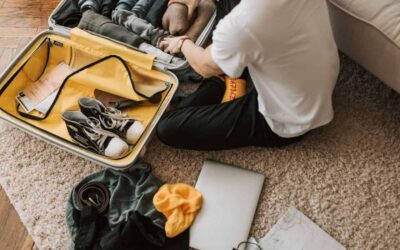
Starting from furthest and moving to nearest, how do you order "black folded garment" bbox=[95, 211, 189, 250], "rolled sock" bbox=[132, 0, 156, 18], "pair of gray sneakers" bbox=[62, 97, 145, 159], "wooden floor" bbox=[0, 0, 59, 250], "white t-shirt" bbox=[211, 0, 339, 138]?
1. "wooden floor" bbox=[0, 0, 59, 250]
2. "rolled sock" bbox=[132, 0, 156, 18]
3. "pair of gray sneakers" bbox=[62, 97, 145, 159]
4. "black folded garment" bbox=[95, 211, 189, 250]
5. "white t-shirt" bbox=[211, 0, 339, 138]

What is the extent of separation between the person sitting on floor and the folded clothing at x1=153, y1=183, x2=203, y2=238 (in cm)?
15

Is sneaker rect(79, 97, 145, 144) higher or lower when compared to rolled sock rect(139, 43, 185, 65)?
lower

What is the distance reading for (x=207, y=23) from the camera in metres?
1.47

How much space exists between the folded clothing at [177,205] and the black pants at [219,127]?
0.49ft

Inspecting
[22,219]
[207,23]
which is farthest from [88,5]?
[22,219]

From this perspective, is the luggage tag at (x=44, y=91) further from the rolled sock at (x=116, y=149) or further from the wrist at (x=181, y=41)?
the wrist at (x=181, y=41)

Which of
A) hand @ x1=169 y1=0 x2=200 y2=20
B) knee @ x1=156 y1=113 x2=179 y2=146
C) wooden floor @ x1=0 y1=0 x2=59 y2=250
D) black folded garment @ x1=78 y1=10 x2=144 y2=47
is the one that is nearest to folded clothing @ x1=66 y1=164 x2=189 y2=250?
knee @ x1=156 y1=113 x2=179 y2=146

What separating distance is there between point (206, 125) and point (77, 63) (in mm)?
554

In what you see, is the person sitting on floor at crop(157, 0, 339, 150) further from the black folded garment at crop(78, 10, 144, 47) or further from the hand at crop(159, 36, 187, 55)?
the black folded garment at crop(78, 10, 144, 47)

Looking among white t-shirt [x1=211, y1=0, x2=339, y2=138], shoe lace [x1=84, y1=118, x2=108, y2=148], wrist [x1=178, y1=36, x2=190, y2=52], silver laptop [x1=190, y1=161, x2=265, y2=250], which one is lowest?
silver laptop [x1=190, y1=161, x2=265, y2=250]

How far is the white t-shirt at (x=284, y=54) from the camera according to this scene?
32.1 inches

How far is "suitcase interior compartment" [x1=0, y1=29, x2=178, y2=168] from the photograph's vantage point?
135 centimetres

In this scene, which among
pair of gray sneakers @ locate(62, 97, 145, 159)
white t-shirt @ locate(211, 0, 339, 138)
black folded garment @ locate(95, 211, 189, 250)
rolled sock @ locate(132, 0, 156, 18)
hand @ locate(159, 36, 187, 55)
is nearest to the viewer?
white t-shirt @ locate(211, 0, 339, 138)

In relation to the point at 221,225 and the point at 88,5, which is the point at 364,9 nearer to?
the point at 221,225
